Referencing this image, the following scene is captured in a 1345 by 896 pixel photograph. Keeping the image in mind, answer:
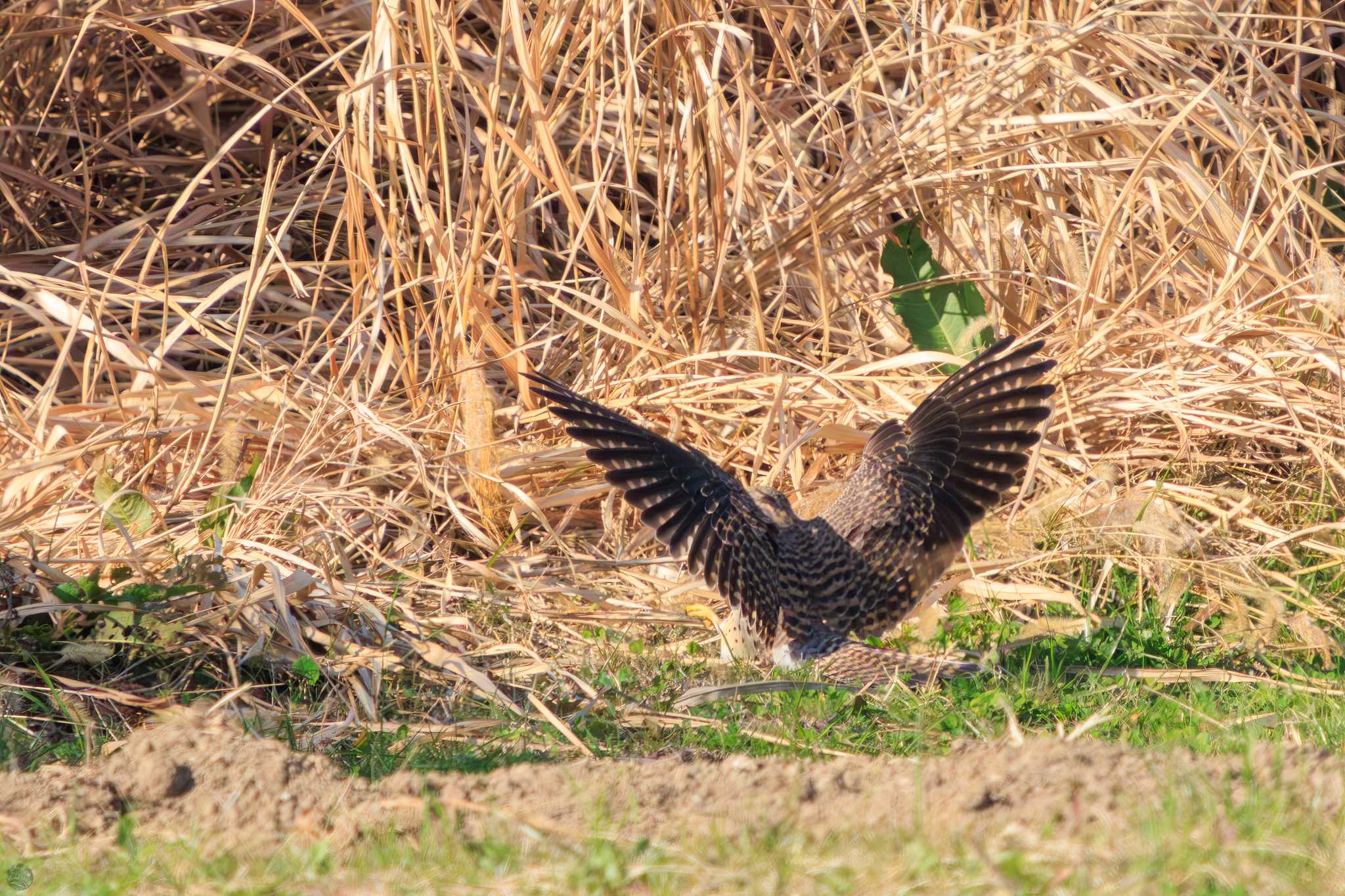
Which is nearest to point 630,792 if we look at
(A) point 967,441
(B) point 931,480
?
(B) point 931,480

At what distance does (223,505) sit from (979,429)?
2.23 m

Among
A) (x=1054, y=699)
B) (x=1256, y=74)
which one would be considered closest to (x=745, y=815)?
(x=1054, y=699)

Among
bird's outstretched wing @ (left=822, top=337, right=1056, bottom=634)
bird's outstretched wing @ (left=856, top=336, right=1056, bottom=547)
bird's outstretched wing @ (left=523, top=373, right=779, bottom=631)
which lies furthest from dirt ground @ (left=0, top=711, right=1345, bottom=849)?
bird's outstretched wing @ (left=856, top=336, right=1056, bottom=547)

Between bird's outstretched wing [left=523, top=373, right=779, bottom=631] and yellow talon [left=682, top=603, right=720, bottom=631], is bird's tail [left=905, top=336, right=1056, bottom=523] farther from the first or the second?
yellow talon [left=682, top=603, right=720, bottom=631]

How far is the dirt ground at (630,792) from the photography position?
92.7 inches

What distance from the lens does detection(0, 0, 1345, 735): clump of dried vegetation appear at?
430 centimetres

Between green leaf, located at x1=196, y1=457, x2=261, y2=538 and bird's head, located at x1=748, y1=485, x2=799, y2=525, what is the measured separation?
59.1 inches

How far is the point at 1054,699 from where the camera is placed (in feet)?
11.8

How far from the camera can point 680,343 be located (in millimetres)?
5191

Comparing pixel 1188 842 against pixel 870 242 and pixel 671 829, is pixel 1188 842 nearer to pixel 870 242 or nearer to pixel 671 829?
pixel 671 829

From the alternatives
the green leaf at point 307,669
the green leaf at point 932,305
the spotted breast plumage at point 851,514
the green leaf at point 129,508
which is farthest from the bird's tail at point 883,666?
the green leaf at point 129,508

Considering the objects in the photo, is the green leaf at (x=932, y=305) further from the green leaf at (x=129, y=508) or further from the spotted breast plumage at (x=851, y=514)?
the green leaf at (x=129, y=508)

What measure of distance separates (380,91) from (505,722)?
3.16 meters

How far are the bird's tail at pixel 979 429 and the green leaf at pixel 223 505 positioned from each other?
1.97 m
